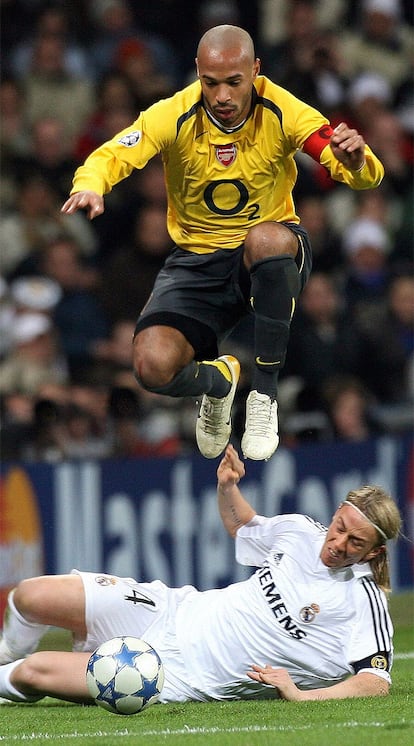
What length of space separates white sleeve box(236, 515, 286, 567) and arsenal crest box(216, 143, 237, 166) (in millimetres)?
1774

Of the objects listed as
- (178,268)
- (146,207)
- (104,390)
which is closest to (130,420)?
(104,390)

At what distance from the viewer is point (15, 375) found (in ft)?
37.1

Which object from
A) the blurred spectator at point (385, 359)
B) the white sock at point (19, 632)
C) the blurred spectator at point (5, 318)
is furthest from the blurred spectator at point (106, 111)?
the white sock at point (19, 632)

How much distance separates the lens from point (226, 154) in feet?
23.4

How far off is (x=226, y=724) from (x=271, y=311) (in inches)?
75.2

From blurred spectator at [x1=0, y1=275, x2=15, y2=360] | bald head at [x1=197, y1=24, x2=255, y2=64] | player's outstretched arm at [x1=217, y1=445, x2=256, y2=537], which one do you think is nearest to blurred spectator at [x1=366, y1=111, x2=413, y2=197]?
blurred spectator at [x1=0, y1=275, x2=15, y2=360]

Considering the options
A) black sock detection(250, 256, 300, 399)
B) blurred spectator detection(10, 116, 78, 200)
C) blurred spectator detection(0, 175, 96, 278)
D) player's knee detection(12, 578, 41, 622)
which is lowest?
player's knee detection(12, 578, 41, 622)

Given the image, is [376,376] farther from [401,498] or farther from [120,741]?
[120,741]

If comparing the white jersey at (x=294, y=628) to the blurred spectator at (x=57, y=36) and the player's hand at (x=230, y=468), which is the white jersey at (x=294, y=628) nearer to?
the player's hand at (x=230, y=468)

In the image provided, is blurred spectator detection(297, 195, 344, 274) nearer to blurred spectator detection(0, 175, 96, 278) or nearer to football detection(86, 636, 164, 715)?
blurred spectator detection(0, 175, 96, 278)

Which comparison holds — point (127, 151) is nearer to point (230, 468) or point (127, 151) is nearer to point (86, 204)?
point (86, 204)

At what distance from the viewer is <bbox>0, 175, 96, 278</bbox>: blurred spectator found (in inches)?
480

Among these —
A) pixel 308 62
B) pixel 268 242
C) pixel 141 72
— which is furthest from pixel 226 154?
pixel 141 72

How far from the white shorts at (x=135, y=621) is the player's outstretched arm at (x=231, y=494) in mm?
611
